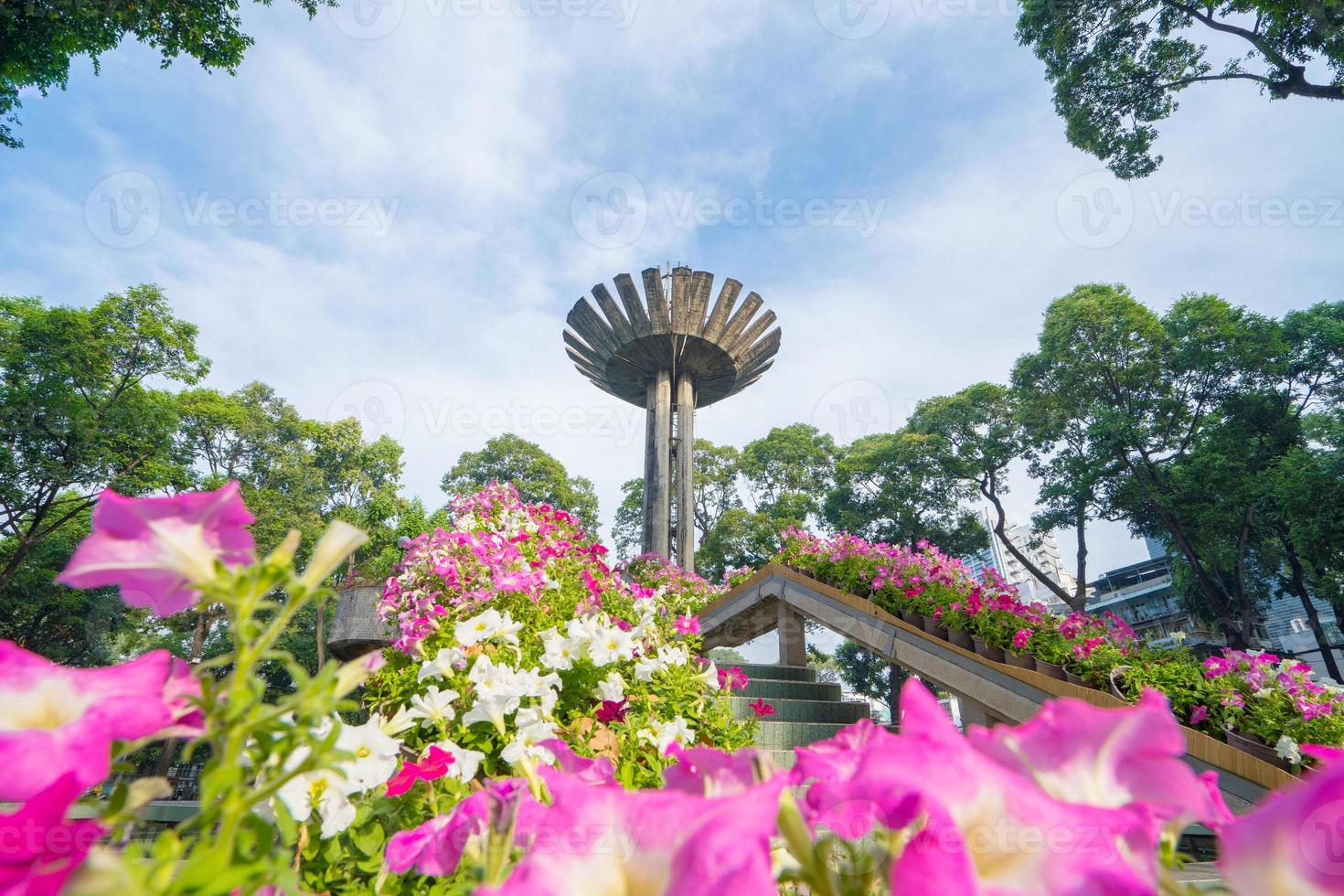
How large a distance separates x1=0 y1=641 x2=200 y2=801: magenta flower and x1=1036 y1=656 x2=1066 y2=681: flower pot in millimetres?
4935

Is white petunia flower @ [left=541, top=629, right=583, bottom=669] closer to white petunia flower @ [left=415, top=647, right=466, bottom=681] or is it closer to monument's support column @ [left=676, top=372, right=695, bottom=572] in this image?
white petunia flower @ [left=415, top=647, right=466, bottom=681]

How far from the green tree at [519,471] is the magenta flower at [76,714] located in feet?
70.3

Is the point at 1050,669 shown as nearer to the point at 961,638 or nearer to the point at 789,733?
the point at 961,638

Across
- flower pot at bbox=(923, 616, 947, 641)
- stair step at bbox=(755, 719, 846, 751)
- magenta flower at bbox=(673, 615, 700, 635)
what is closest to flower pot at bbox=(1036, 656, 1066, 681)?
flower pot at bbox=(923, 616, 947, 641)

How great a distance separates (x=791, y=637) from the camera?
7031 mm

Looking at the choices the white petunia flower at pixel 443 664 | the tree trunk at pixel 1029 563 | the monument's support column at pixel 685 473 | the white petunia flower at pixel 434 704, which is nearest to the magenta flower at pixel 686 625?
the white petunia flower at pixel 443 664

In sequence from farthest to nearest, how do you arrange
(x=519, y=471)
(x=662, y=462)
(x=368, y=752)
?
(x=519, y=471)
(x=662, y=462)
(x=368, y=752)

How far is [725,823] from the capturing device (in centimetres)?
34

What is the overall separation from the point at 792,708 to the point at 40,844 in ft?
18.1

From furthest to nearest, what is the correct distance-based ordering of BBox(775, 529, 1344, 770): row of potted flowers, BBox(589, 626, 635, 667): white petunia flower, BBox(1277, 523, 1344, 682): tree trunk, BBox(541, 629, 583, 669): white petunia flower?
BBox(1277, 523, 1344, 682): tree trunk → BBox(775, 529, 1344, 770): row of potted flowers → BBox(589, 626, 635, 667): white petunia flower → BBox(541, 629, 583, 669): white petunia flower

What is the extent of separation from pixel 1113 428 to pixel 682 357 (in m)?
9.63

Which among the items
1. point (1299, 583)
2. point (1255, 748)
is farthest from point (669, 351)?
point (1299, 583)

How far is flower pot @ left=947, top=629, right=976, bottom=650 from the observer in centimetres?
477

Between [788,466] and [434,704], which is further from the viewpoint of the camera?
[788,466]
